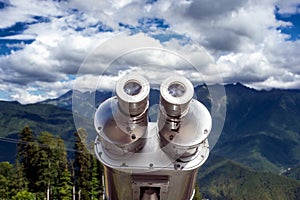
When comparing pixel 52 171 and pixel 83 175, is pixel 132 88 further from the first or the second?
pixel 83 175

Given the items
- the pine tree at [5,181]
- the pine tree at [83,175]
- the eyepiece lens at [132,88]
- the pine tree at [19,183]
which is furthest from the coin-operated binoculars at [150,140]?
the pine tree at [83,175]

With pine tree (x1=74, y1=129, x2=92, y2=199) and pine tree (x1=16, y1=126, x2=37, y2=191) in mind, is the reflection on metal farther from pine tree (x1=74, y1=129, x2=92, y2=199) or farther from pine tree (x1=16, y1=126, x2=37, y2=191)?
pine tree (x1=74, y1=129, x2=92, y2=199)

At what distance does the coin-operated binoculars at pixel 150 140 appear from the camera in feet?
13.3

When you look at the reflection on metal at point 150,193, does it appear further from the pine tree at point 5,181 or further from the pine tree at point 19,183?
the pine tree at point 5,181

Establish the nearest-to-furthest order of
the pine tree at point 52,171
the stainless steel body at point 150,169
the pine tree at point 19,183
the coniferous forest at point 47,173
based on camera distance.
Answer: the stainless steel body at point 150,169
the pine tree at point 19,183
the coniferous forest at point 47,173
the pine tree at point 52,171

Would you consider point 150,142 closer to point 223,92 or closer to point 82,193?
point 223,92

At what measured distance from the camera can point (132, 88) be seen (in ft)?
13.4

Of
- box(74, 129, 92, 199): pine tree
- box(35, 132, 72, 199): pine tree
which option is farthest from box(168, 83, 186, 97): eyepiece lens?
box(74, 129, 92, 199): pine tree

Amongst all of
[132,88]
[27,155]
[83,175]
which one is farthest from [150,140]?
[83,175]

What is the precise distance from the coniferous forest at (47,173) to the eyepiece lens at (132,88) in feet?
167

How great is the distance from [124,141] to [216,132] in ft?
3.62

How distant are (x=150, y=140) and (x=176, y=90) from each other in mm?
821

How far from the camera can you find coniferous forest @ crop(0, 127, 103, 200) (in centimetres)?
5622

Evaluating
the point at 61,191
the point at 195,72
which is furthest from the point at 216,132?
the point at 61,191
